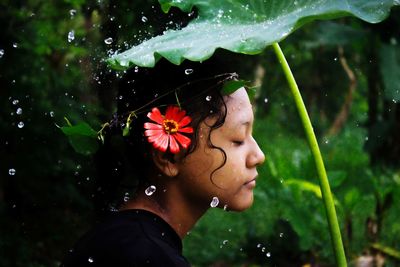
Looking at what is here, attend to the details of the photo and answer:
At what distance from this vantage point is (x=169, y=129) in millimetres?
1934

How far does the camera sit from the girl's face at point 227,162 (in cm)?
198

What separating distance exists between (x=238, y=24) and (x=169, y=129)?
1.12 feet

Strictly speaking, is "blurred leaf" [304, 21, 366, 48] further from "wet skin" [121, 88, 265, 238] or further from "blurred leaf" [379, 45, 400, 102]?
"wet skin" [121, 88, 265, 238]

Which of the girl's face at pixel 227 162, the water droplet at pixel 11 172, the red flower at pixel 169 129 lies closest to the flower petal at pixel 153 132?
the red flower at pixel 169 129

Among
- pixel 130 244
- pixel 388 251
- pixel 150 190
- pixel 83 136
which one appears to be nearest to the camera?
pixel 130 244

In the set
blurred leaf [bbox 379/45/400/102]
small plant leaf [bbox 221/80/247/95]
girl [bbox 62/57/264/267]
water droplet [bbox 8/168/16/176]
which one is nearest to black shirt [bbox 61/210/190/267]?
girl [bbox 62/57/264/267]

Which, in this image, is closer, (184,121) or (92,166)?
(184,121)

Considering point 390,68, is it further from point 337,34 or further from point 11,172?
point 11,172

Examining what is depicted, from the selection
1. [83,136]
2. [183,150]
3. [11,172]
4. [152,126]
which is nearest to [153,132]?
[152,126]

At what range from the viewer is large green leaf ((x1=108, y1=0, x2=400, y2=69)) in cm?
175

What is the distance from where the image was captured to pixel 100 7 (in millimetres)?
4887

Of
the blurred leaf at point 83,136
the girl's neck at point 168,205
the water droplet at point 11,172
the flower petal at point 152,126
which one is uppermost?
the water droplet at point 11,172

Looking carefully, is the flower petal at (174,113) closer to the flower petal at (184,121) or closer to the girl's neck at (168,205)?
the flower petal at (184,121)

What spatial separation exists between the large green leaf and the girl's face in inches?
7.8
